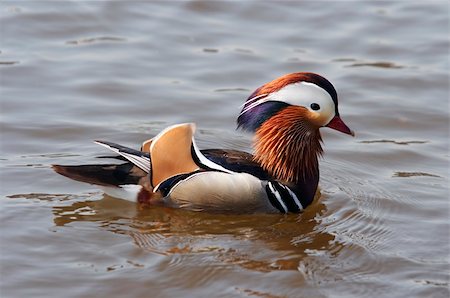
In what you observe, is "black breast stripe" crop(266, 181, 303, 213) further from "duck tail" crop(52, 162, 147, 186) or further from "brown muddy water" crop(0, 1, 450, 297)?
"duck tail" crop(52, 162, 147, 186)

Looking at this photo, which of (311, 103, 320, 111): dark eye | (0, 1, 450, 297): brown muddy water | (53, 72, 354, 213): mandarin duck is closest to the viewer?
(0, 1, 450, 297): brown muddy water

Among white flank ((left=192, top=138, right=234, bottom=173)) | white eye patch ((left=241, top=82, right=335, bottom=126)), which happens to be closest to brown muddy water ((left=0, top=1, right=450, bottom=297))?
white flank ((left=192, top=138, right=234, bottom=173))

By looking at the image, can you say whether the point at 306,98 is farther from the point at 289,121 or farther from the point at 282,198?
the point at 282,198

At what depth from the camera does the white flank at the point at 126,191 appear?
7215 millimetres

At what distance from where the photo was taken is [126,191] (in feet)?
23.7

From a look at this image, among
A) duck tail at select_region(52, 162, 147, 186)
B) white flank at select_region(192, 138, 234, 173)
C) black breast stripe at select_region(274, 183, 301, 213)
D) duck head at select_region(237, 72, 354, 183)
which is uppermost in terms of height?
duck head at select_region(237, 72, 354, 183)

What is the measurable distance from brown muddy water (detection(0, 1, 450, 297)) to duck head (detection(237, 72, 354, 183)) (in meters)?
0.36

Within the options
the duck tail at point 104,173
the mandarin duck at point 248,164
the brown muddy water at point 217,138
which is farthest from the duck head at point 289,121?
the duck tail at point 104,173

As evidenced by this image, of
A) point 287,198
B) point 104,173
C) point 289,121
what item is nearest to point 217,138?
point 289,121

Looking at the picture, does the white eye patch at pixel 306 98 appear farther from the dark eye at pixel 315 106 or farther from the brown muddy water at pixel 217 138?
the brown muddy water at pixel 217 138

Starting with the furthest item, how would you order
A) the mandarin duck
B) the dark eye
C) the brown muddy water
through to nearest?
the dark eye, the mandarin duck, the brown muddy water

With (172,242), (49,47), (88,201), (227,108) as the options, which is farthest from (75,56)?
(172,242)

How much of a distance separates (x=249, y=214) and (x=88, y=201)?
1.14 meters

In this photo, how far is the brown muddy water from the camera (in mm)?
6383
